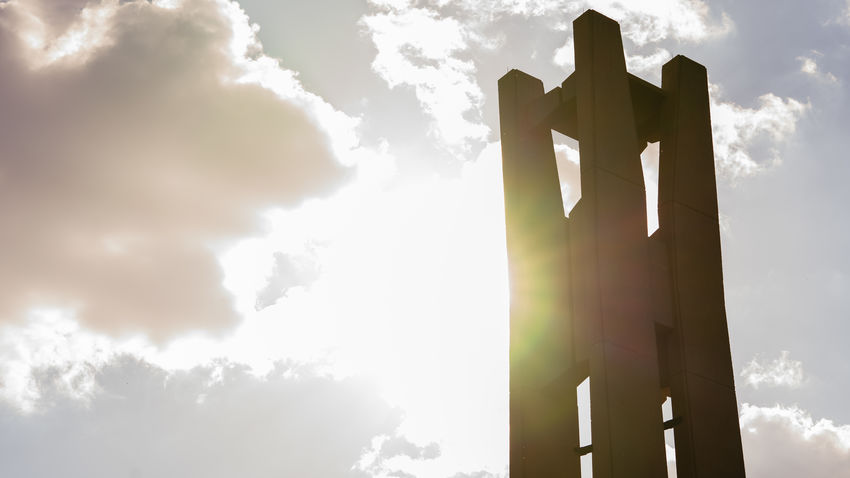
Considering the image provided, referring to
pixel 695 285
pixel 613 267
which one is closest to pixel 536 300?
pixel 613 267

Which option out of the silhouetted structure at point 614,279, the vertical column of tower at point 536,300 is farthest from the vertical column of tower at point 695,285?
the vertical column of tower at point 536,300

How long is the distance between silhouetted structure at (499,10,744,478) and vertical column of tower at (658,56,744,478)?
0.03 m

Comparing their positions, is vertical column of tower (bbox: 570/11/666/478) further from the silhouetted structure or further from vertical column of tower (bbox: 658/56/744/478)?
vertical column of tower (bbox: 658/56/744/478)

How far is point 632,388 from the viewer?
51.9 feet

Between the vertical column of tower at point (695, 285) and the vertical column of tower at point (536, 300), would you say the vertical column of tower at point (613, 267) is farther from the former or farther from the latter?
the vertical column of tower at point (695, 285)

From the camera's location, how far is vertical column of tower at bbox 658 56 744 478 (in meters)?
17.0

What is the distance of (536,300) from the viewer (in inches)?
721

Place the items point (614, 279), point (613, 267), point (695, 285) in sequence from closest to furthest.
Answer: point (614, 279)
point (613, 267)
point (695, 285)

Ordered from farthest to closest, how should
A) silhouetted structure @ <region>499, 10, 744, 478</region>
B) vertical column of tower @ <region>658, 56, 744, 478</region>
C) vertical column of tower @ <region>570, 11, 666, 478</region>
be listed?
1. vertical column of tower @ <region>658, 56, 744, 478</region>
2. silhouetted structure @ <region>499, 10, 744, 478</region>
3. vertical column of tower @ <region>570, 11, 666, 478</region>

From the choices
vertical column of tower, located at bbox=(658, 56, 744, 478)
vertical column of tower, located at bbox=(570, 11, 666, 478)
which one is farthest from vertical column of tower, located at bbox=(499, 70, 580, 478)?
vertical column of tower, located at bbox=(658, 56, 744, 478)

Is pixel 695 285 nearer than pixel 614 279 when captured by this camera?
No

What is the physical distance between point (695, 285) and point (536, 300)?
9.08 ft

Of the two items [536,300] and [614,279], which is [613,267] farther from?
[536,300]

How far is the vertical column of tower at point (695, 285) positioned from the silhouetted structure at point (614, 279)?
0.09 ft
